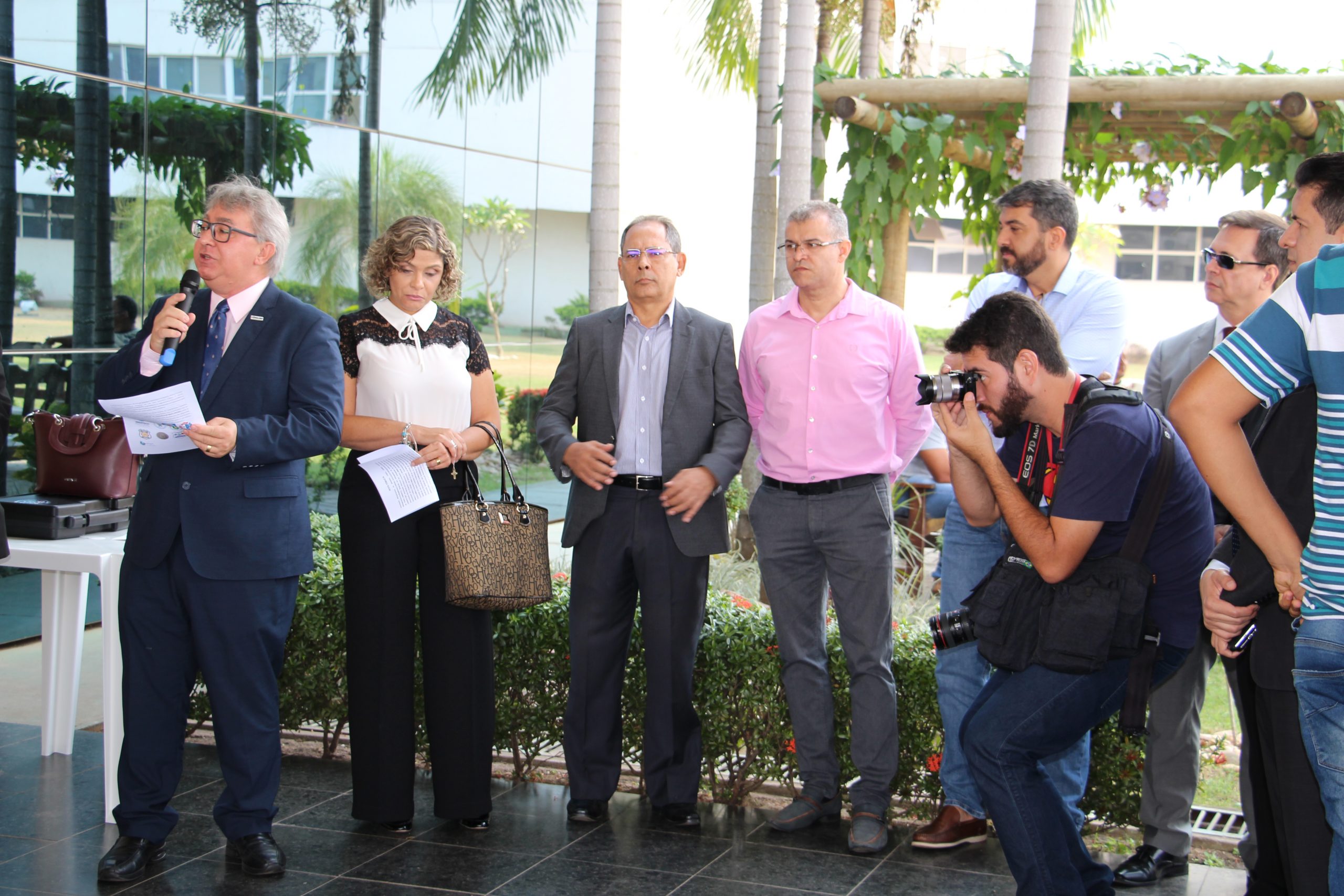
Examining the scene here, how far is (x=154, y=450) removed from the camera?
12.4 ft

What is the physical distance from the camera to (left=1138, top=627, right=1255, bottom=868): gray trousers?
395 centimetres

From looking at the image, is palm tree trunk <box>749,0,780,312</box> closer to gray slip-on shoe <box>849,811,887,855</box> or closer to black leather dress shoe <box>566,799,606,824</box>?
black leather dress shoe <box>566,799,606,824</box>

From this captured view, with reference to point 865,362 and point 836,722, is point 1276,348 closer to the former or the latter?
point 865,362

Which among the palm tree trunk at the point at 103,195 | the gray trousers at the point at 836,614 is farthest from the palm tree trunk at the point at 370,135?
the gray trousers at the point at 836,614

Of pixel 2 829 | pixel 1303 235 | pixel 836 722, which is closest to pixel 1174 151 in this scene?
pixel 836 722

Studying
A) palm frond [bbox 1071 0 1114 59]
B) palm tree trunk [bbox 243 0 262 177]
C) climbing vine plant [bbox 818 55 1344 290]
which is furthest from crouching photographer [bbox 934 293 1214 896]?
palm frond [bbox 1071 0 1114 59]

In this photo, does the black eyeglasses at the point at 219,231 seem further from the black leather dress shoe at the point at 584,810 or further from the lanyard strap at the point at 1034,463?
the lanyard strap at the point at 1034,463

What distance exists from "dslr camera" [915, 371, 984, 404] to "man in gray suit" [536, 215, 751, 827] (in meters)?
1.03

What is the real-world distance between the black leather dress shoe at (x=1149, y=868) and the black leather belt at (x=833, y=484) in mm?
1505

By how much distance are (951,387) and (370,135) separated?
296 inches

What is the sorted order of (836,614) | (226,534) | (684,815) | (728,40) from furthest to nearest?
1. (728,40)
2. (684,815)
3. (836,614)
4. (226,534)

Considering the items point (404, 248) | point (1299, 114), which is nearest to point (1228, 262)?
point (404, 248)

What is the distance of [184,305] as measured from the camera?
381 centimetres

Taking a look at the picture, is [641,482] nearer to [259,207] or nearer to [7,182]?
[259,207]
